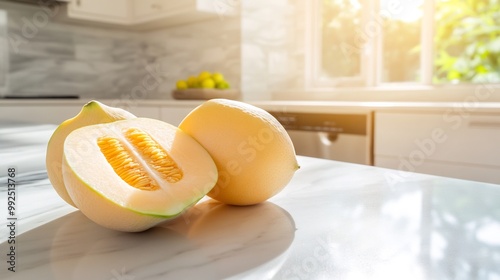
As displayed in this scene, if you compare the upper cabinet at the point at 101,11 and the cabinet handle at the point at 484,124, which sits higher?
the upper cabinet at the point at 101,11

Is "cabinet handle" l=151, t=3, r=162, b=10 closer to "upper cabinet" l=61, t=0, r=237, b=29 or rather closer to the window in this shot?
"upper cabinet" l=61, t=0, r=237, b=29

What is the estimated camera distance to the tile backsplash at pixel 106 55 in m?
3.35

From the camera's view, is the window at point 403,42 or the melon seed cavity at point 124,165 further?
the window at point 403,42

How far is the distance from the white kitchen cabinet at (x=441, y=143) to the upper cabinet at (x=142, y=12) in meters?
1.63

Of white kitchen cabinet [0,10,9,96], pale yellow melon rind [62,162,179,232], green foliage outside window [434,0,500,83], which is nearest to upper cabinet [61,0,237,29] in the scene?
white kitchen cabinet [0,10,9,96]

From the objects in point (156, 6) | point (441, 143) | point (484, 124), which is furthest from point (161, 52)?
point (484, 124)

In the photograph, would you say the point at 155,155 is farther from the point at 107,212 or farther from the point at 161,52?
the point at 161,52

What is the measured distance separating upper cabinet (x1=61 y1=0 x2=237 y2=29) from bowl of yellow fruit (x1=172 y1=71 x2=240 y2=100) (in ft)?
1.68

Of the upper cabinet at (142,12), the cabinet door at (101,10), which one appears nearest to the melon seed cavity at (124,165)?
the upper cabinet at (142,12)

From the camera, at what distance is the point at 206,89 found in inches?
114

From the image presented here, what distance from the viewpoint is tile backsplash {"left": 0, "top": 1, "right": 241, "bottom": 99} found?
3.35 metres

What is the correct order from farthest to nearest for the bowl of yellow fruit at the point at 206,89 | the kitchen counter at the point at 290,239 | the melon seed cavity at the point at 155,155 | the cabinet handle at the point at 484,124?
1. the bowl of yellow fruit at the point at 206,89
2. the cabinet handle at the point at 484,124
3. the melon seed cavity at the point at 155,155
4. the kitchen counter at the point at 290,239

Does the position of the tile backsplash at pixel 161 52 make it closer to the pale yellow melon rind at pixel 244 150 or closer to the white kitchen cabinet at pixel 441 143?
the white kitchen cabinet at pixel 441 143

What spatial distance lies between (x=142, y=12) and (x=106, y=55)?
61 centimetres
